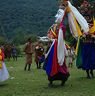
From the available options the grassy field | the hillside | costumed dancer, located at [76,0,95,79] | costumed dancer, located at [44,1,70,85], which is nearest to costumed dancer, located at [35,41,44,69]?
the grassy field

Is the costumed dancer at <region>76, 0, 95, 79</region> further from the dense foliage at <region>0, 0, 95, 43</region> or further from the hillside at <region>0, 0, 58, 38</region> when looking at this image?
the hillside at <region>0, 0, 58, 38</region>

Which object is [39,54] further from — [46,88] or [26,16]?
[26,16]

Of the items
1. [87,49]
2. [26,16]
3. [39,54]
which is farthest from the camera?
[26,16]

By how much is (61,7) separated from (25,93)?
3.20 meters

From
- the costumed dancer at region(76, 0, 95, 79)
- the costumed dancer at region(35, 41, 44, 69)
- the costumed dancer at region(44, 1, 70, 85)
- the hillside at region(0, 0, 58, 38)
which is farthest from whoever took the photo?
the hillside at region(0, 0, 58, 38)

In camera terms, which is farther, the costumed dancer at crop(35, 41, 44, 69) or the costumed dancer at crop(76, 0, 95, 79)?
the costumed dancer at crop(35, 41, 44, 69)

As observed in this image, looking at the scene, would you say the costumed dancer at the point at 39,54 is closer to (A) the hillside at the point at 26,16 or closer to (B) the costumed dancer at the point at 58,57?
(B) the costumed dancer at the point at 58,57

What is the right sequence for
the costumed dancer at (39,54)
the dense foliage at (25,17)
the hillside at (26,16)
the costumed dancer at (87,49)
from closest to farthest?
the costumed dancer at (87,49)
the costumed dancer at (39,54)
the dense foliage at (25,17)
the hillside at (26,16)

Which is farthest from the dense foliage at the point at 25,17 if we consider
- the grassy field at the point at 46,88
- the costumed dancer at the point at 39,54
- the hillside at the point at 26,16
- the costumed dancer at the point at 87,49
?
the grassy field at the point at 46,88

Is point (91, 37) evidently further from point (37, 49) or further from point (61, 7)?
point (37, 49)

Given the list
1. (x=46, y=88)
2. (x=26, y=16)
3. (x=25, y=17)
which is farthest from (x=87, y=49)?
(x=26, y=16)

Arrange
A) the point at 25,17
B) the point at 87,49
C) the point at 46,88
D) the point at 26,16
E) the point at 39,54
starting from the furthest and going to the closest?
the point at 26,16 → the point at 25,17 → the point at 39,54 → the point at 87,49 → the point at 46,88

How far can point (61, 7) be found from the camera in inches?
574

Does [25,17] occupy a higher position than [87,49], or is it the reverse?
[87,49]
